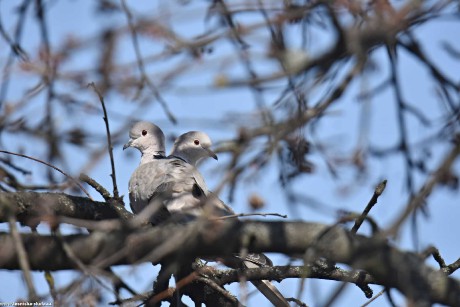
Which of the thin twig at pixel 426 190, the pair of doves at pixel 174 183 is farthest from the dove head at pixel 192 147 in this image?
the thin twig at pixel 426 190

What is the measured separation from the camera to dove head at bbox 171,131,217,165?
683 cm

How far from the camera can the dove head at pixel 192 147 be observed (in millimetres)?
6832

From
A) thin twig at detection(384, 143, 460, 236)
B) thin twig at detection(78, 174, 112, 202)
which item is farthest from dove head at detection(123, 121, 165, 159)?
thin twig at detection(384, 143, 460, 236)

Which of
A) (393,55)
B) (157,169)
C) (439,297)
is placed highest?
(157,169)

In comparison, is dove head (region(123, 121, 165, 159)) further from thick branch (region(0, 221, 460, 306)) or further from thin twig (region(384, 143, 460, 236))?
thin twig (region(384, 143, 460, 236))

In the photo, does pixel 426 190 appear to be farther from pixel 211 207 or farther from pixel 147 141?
pixel 147 141

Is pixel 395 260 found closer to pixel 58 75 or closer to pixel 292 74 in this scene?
pixel 292 74

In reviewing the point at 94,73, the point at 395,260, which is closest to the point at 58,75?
the point at 94,73

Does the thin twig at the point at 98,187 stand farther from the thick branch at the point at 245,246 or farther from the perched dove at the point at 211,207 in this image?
the thick branch at the point at 245,246

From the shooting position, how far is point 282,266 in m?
4.59

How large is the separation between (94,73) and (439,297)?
179 cm

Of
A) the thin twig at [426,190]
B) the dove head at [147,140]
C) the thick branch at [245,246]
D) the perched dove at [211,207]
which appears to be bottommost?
the thin twig at [426,190]

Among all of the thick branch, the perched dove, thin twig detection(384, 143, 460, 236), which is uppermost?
the perched dove

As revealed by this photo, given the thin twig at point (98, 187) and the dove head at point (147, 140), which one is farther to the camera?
the dove head at point (147, 140)
